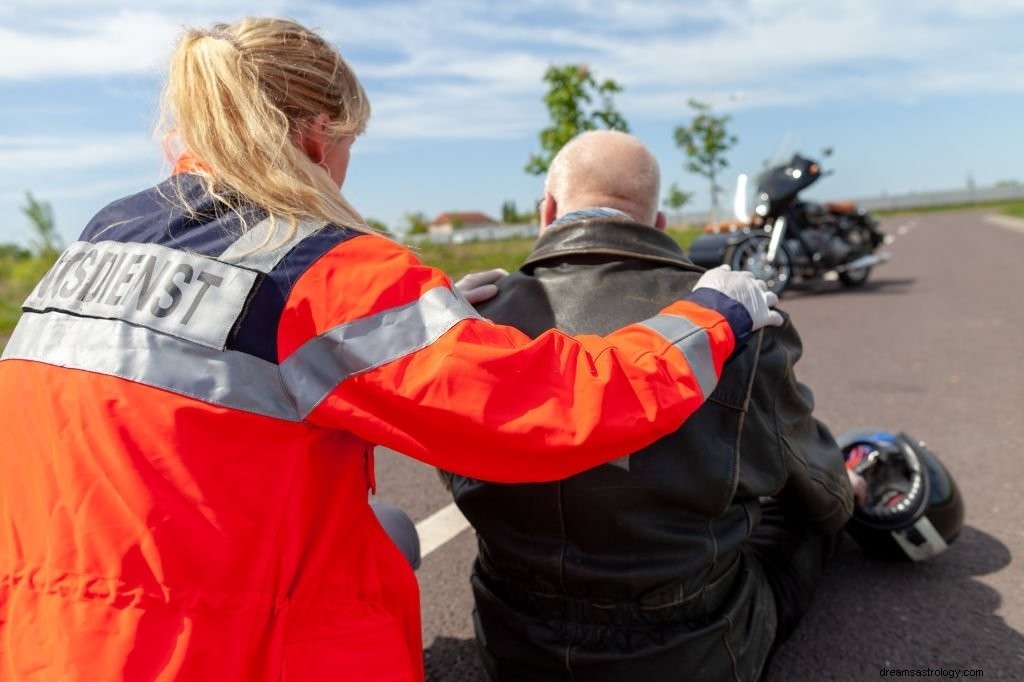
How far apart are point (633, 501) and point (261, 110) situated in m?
1.09

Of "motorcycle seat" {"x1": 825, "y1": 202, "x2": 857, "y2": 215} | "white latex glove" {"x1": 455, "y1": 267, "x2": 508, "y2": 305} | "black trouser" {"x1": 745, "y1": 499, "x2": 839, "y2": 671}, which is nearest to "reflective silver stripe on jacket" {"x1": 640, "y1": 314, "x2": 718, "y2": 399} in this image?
"white latex glove" {"x1": 455, "y1": 267, "x2": 508, "y2": 305}

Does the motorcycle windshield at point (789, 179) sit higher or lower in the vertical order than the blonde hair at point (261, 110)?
lower

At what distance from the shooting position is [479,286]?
229cm

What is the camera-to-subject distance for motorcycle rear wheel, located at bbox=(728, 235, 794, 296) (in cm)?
1032

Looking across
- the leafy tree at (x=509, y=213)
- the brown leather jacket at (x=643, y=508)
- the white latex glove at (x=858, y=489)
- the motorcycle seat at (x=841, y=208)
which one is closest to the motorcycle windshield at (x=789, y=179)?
the motorcycle seat at (x=841, y=208)

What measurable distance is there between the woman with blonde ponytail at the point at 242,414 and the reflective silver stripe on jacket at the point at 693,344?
0.08m

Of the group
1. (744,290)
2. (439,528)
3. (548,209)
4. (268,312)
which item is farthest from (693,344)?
(439,528)

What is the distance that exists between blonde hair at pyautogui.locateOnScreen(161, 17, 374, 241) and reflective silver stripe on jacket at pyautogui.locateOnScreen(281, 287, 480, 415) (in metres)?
0.21

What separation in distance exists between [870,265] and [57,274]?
454 inches

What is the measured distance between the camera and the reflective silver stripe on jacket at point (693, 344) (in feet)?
5.60

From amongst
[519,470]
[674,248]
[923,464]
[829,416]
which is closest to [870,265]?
[829,416]

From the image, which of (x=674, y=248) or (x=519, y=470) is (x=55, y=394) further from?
(x=674, y=248)

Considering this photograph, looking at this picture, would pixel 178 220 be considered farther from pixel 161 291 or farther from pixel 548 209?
pixel 548 209

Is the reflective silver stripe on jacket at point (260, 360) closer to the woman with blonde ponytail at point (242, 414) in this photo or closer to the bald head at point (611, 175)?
the woman with blonde ponytail at point (242, 414)
